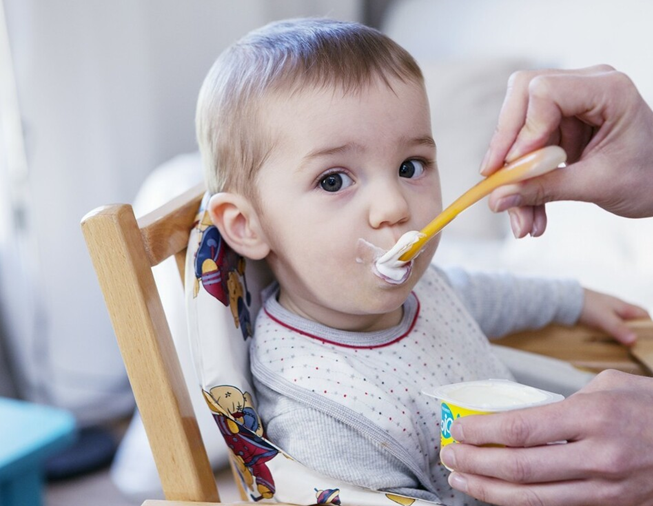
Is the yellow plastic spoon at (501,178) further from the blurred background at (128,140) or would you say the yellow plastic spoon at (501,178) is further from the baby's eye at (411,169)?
the blurred background at (128,140)

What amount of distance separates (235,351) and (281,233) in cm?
13

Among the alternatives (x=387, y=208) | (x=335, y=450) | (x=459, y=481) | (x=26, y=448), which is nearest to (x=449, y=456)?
(x=459, y=481)

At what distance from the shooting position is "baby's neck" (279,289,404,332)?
0.85m

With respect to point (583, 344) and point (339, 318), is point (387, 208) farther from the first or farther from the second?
point (583, 344)

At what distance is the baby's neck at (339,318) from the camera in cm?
85

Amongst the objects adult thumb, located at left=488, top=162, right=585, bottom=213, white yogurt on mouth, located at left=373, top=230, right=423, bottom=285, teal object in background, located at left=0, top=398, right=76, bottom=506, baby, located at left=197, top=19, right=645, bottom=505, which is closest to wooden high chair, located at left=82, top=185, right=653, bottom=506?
baby, located at left=197, top=19, right=645, bottom=505

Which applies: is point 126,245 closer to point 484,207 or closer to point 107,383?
point 484,207

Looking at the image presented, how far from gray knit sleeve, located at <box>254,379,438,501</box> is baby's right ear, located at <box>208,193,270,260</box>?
171mm

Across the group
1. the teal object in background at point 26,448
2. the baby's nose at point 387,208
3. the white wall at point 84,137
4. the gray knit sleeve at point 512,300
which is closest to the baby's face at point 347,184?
the baby's nose at point 387,208

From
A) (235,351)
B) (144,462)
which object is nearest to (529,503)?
(235,351)

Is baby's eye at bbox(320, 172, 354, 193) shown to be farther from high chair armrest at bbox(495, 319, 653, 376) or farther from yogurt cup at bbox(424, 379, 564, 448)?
high chair armrest at bbox(495, 319, 653, 376)

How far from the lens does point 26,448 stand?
4.22 ft

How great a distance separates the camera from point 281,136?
77 centimetres

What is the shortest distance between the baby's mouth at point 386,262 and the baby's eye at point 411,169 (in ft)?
0.26
